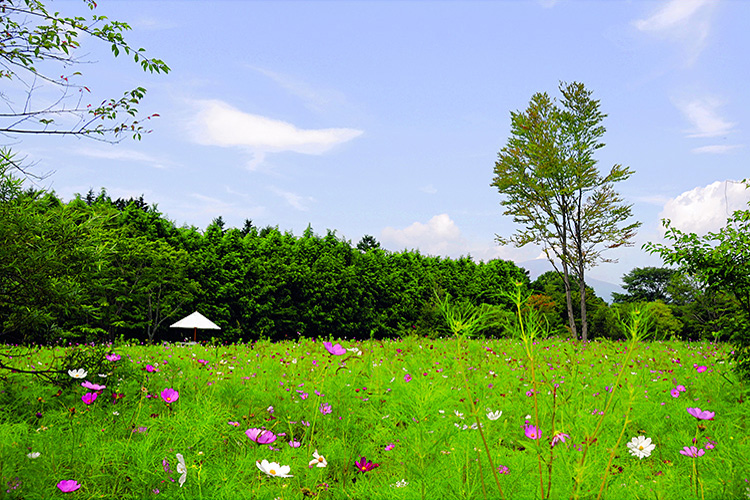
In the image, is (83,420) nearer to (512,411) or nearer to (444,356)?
(512,411)

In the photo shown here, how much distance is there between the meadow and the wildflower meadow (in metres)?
0.02

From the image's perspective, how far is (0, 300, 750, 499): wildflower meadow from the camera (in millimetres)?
2164

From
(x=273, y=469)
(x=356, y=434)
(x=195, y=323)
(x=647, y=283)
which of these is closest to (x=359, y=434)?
(x=356, y=434)

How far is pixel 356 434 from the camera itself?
3816mm

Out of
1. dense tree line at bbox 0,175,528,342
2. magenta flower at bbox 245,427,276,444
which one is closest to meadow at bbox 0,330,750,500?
magenta flower at bbox 245,427,276,444

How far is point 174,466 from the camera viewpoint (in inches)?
98.5

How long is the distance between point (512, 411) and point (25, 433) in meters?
3.98

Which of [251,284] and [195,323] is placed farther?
[251,284]

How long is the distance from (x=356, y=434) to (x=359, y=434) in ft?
0.11

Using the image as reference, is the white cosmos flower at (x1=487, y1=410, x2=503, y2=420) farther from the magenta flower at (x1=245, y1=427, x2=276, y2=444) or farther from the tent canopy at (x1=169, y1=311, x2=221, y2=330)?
the tent canopy at (x1=169, y1=311, x2=221, y2=330)

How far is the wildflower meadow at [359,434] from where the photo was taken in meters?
2.16

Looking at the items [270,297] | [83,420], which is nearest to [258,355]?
[83,420]

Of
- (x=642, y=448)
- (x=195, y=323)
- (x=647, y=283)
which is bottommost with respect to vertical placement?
(x=642, y=448)

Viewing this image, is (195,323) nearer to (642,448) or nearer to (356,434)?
(356,434)
